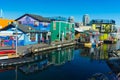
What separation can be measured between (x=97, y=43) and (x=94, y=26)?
5444 centimetres

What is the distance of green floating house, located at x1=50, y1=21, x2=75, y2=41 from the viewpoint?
78.6 meters

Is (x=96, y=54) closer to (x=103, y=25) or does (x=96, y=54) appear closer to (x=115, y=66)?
(x=115, y=66)

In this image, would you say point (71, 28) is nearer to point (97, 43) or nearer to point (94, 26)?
point (97, 43)

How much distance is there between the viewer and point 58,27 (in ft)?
266

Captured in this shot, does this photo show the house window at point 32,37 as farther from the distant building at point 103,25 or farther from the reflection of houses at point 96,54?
the distant building at point 103,25

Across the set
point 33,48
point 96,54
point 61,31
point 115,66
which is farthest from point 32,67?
point 61,31

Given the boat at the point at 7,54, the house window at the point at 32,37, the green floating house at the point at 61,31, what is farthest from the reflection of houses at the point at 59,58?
the green floating house at the point at 61,31

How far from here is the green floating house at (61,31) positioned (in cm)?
7862

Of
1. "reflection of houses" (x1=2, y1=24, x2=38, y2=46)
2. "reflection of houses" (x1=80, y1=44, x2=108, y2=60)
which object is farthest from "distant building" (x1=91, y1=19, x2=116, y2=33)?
"reflection of houses" (x1=2, y1=24, x2=38, y2=46)

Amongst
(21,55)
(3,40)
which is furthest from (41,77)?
(3,40)

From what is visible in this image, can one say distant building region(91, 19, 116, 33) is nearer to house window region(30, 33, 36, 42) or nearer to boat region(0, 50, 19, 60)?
house window region(30, 33, 36, 42)

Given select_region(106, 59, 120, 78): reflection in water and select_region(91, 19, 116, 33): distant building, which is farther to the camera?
select_region(91, 19, 116, 33): distant building

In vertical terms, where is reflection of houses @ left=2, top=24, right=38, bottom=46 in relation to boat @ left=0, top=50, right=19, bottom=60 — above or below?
above

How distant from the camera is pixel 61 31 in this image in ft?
273
